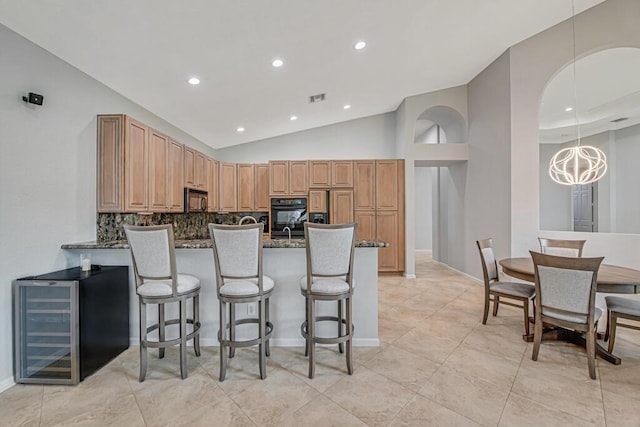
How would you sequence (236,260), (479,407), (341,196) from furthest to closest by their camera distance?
(341,196), (236,260), (479,407)

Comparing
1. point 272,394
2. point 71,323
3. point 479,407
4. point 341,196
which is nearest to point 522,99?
point 341,196

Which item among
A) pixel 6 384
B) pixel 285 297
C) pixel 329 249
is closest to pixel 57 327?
pixel 6 384

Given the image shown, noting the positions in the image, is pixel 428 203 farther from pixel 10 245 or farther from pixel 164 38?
pixel 10 245

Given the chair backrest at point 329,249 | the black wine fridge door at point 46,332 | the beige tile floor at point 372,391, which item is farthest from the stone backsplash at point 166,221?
the chair backrest at point 329,249

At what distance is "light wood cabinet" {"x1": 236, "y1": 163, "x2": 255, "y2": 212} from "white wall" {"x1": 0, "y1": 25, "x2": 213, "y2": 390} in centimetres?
288

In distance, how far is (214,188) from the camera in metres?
5.19

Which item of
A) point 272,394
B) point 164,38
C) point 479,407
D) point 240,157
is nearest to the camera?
point 479,407

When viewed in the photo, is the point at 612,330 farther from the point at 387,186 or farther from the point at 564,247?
the point at 387,186

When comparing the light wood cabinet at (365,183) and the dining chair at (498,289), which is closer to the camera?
the dining chair at (498,289)

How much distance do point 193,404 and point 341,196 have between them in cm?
421

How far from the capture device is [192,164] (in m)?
4.20

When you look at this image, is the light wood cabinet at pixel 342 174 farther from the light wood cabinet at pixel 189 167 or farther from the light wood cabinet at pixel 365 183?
the light wood cabinet at pixel 189 167

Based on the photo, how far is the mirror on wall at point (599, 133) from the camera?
436 cm

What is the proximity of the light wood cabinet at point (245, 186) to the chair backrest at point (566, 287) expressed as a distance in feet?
15.6
